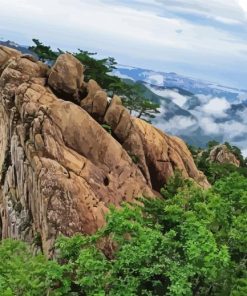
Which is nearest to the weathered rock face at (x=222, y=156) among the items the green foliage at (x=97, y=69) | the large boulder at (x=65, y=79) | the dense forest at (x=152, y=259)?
the green foliage at (x=97, y=69)

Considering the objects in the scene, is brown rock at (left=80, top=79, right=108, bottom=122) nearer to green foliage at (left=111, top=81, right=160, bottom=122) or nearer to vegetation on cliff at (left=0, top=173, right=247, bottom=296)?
green foliage at (left=111, top=81, right=160, bottom=122)

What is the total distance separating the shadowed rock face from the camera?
3312 cm

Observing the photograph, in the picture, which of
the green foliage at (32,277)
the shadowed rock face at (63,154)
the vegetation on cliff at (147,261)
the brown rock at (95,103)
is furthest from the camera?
the brown rock at (95,103)

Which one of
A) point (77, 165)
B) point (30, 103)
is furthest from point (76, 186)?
point (30, 103)

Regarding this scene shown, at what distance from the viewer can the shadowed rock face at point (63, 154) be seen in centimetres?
3312

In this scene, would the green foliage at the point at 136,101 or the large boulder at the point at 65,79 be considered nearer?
the large boulder at the point at 65,79

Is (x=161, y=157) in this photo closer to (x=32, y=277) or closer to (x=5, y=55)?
(x=5, y=55)

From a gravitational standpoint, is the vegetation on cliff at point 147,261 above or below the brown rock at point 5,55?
below

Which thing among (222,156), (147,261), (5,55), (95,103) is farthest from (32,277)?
(222,156)

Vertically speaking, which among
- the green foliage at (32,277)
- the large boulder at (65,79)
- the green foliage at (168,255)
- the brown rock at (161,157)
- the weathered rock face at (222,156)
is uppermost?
the large boulder at (65,79)

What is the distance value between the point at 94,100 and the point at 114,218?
2144 cm

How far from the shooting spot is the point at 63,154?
35688mm

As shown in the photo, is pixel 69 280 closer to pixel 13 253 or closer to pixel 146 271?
pixel 146 271

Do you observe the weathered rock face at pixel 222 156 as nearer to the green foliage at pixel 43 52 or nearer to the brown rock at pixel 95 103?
the green foliage at pixel 43 52
